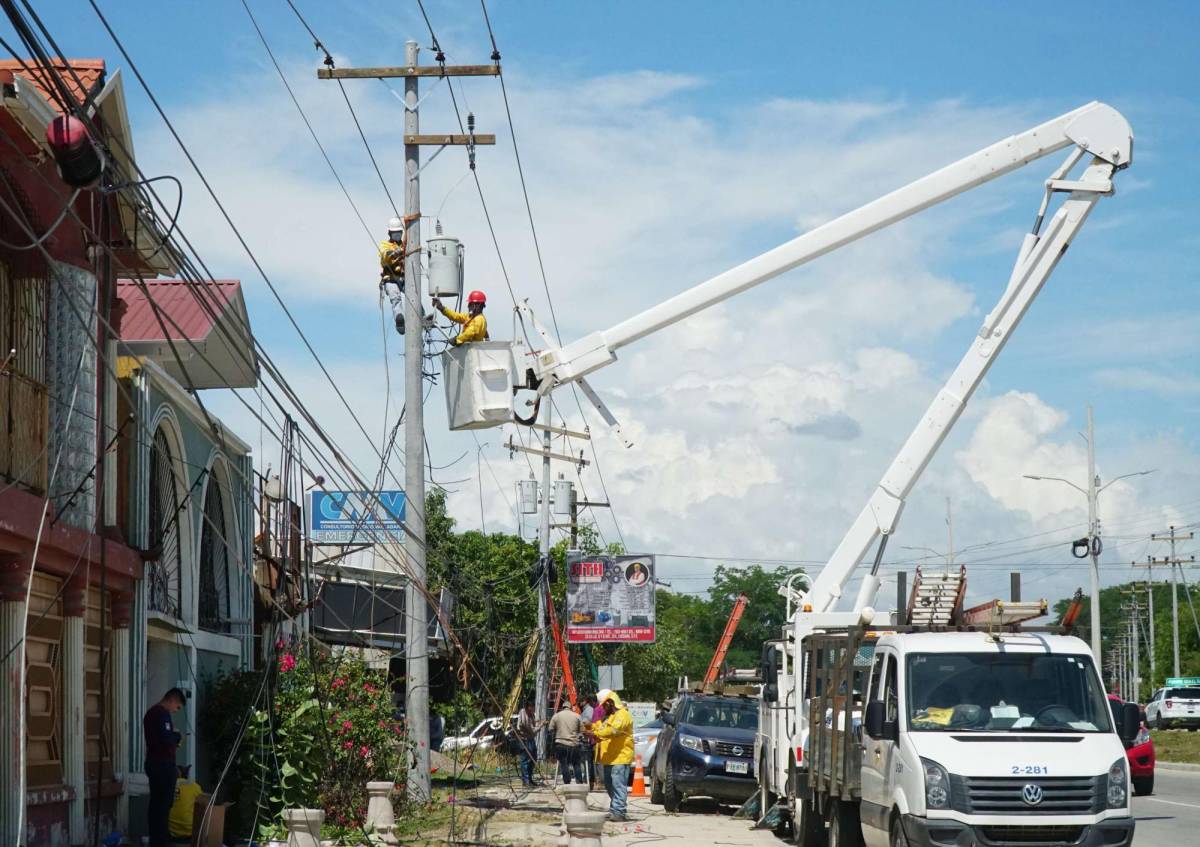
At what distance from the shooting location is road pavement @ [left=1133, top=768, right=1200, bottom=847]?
17.4m

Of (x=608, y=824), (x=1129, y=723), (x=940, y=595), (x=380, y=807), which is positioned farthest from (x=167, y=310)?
(x=1129, y=723)

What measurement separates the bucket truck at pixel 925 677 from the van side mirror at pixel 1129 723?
0.17 feet

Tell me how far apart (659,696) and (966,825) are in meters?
66.9

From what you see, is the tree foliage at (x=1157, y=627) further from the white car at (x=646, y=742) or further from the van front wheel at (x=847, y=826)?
the van front wheel at (x=847, y=826)

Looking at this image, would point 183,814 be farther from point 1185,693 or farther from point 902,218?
point 1185,693

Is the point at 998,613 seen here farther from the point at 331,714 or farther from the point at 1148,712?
the point at 1148,712

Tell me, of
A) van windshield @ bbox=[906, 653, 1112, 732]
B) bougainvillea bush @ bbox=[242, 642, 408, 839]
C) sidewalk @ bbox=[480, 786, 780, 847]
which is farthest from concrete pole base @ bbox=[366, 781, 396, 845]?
van windshield @ bbox=[906, 653, 1112, 732]

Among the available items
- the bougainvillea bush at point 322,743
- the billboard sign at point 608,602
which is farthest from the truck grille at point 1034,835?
the billboard sign at point 608,602

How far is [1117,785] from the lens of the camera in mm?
12164

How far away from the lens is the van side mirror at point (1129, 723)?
12.5m

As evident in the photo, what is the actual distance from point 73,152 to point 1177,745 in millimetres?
39510

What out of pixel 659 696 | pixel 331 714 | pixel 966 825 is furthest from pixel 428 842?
pixel 659 696

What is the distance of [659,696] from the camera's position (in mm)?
77875

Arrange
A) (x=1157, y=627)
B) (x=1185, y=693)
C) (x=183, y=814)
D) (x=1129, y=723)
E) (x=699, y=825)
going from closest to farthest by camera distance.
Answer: (x=1129, y=723) < (x=183, y=814) < (x=699, y=825) < (x=1185, y=693) < (x=1157, y=627)
